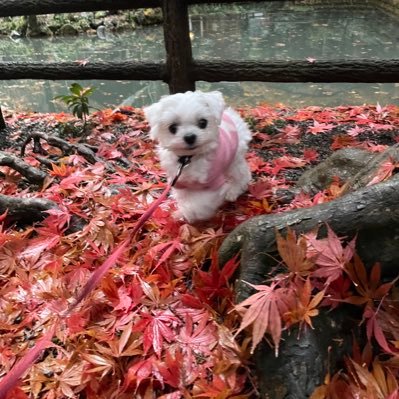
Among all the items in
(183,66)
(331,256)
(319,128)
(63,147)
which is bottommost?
(319,128)

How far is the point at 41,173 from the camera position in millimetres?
3285

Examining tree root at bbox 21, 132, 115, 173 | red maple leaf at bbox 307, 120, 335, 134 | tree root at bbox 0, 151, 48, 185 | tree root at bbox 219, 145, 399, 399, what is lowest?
red maple leaf at bbox 307, 120, 335, 134

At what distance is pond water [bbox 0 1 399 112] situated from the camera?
7.17 metres

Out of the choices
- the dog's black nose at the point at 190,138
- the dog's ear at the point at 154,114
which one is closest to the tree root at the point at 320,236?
the dog's black nose at the point at 190,138

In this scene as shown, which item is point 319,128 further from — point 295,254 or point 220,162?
point 295,254

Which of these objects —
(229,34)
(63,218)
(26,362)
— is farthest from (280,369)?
(229,34)

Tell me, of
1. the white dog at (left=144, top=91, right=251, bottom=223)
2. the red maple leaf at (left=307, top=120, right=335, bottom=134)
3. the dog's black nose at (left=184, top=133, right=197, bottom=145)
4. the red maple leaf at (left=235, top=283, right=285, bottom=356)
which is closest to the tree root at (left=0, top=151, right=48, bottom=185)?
the white dog at (left=144, top=91, right=251, bottom=223)

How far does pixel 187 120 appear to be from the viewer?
7.57ft

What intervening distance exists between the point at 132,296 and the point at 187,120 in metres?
0.97

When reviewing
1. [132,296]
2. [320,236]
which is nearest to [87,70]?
[132,296]

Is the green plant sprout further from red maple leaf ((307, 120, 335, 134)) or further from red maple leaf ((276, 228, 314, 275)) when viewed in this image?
red maple leaf ((276, 228, 314, 275))

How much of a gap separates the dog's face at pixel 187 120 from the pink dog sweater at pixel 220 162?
0.39ft

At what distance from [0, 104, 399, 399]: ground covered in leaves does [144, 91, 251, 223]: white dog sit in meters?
0.10

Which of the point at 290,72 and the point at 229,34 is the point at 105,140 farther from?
the point at 229,34
